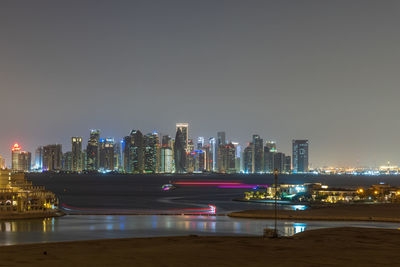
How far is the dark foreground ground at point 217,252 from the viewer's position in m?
22.8

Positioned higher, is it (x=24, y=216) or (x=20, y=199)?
(x=20, y=199)

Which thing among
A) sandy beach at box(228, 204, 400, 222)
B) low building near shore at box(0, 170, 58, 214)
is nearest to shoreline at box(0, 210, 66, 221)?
low building near shore at box(0, 170, 58, 214)

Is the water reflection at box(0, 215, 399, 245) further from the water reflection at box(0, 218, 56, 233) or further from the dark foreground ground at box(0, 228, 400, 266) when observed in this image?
the dark foreground ground at box(0, 228, 400, 266)

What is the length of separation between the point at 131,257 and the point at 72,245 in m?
5.80

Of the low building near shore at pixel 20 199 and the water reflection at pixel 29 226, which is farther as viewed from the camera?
the low building near shore at pixel 20 199

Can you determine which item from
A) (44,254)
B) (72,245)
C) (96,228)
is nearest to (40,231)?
(96,228)

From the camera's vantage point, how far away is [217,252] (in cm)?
2634

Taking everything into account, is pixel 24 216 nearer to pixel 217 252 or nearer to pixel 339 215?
pixel 339 215

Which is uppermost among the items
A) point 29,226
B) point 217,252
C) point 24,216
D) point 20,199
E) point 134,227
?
point 20,199

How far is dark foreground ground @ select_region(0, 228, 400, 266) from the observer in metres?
22.8

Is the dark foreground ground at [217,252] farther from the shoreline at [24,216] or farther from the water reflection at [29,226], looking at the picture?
the shoreline at [24,216]

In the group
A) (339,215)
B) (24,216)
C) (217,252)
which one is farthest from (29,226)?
(339,215)

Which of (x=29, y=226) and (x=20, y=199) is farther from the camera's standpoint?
(x=20, y=199)

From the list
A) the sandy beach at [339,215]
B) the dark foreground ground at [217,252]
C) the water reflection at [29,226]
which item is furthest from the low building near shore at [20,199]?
the dark foreground ground at [217,252]
